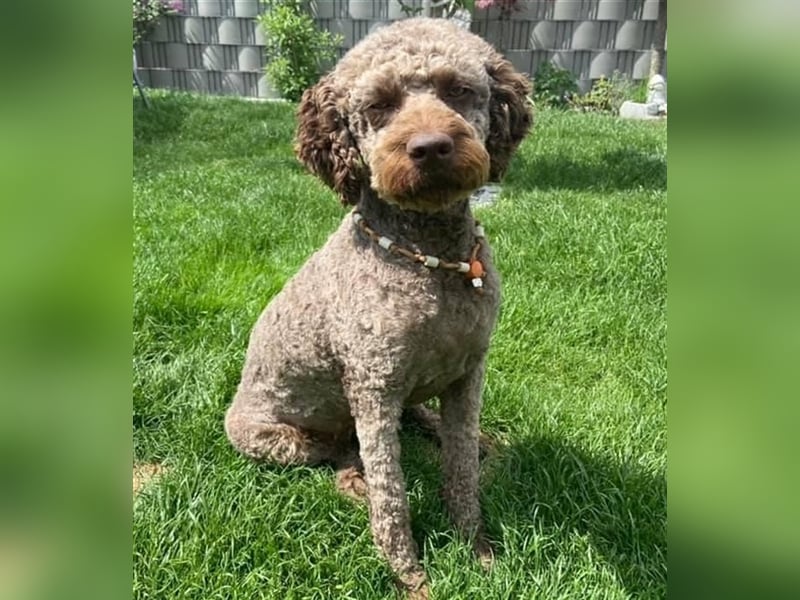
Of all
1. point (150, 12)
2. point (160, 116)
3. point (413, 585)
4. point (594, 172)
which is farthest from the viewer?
point (150, 12)

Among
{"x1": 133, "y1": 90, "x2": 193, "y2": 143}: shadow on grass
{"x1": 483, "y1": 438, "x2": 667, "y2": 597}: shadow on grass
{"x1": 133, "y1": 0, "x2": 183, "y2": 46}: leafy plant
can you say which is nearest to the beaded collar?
{"x1": 483, "y1": 438, "x2": 667, "y2": 597}: shadow on grass

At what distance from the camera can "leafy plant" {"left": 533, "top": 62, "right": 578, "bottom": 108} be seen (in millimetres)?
11180

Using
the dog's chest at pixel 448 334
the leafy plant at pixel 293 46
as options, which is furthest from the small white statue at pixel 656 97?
the dog's chest at pixel 448 334

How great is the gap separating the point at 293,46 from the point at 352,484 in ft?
31.0

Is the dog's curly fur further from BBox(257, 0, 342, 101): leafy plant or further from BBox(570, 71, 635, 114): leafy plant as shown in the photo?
BBox(570, 71, 635, 114): leafy plant

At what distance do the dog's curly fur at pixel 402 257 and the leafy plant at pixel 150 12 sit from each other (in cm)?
A: 1034

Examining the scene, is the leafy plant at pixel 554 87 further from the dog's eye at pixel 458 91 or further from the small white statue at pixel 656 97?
the dog's eye at pixel 458 91

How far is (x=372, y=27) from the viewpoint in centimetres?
1141

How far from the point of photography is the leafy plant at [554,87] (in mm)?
11180

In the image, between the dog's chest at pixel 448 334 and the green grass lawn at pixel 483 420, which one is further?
the green grass lawn at pixel 483 420

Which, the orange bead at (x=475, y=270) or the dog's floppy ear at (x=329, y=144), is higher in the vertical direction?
the dog's floppy ear at (x=329, y=144)

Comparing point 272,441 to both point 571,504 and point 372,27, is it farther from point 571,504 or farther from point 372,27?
point 372,27

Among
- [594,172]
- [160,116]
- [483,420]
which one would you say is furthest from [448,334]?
[160,116]
